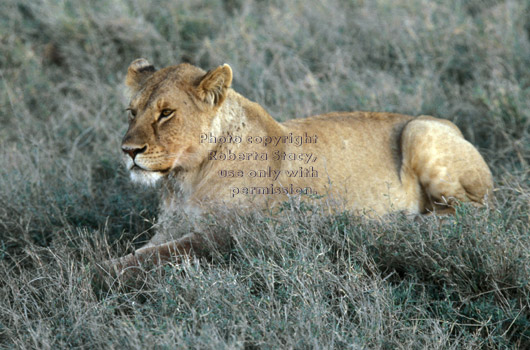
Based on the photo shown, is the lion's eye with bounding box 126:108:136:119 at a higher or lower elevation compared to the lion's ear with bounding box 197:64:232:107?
lower

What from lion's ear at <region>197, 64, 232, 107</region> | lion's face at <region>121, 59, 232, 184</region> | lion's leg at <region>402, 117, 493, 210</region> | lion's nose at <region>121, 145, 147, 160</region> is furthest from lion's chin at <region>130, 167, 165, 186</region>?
lion's leg at <region>402, 117, 493, 210</region>

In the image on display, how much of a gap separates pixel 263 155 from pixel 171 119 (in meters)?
0.77

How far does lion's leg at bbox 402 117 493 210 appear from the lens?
16.3 ft

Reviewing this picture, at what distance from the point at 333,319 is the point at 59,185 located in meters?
3.34

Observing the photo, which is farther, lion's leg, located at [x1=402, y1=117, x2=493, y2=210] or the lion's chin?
lion's leg, located at [x1=402, y1=117, x2=493, y2=210]

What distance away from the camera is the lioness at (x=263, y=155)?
416 cm

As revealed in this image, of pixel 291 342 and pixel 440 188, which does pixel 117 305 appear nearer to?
pixel 291 342

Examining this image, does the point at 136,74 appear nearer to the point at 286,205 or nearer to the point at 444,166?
the point at 286,205

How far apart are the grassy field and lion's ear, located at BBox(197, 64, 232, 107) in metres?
0.90

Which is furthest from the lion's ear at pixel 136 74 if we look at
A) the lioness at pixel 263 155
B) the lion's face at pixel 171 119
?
the lion's face at pixel 171 119

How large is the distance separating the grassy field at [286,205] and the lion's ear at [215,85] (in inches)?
35.3

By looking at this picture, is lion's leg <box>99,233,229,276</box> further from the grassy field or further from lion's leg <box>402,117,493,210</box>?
lion's leg <box>402,117,493,210</box>

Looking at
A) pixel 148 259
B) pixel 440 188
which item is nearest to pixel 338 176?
pixel 440 188

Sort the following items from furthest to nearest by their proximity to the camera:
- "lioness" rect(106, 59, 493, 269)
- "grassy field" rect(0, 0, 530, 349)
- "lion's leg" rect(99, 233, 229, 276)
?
"lioness" rect(106, 59, 493, 269)
"lion's leg" rect(99, 233, 229, 276)
"grassy field" rect(0, 0, 530, 349)
